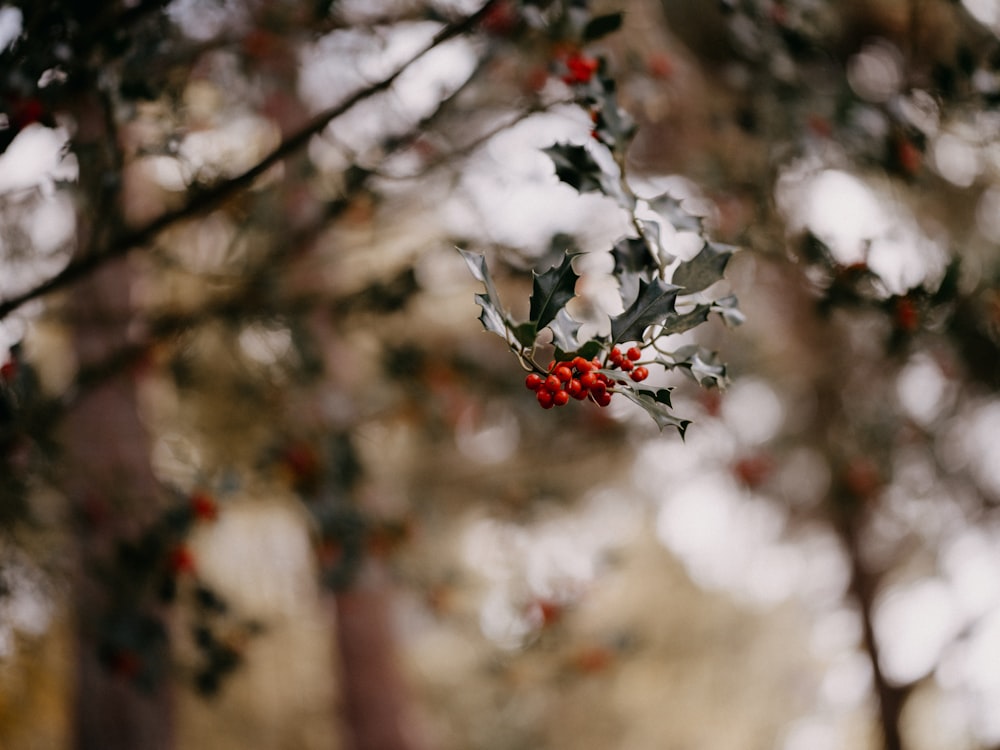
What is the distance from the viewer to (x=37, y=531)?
8.96 feet

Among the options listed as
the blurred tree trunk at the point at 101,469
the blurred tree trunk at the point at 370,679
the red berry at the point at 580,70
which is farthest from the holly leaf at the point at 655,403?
the blurred tree trunk at the point at 370,679

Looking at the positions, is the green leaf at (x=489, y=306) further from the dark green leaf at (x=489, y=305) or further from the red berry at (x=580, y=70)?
the red berry at (x=580, y=70)

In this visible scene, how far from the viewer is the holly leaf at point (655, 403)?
1.09 m

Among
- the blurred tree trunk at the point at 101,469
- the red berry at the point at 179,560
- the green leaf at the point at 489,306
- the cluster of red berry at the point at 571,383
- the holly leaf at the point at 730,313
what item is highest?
the green leaf at the point at 489,306

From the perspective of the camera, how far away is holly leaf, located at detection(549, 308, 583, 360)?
44.7 inches

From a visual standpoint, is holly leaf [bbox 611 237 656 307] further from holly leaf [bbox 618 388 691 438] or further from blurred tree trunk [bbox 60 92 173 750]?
blurred tree trunk [bbox 60 92 173 750]

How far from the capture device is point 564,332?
1.20m

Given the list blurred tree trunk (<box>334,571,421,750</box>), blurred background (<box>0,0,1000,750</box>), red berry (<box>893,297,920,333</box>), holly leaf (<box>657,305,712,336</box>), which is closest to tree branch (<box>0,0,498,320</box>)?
blurred background (<box>0,0,1000,750</box>)

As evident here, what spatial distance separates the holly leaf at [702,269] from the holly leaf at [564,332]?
22 cm

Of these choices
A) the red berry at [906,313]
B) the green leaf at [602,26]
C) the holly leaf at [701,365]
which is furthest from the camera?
the red berry at [906,313]

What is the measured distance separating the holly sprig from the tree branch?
448 millimetres

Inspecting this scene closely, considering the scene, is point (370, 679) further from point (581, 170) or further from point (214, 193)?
point (581, 170)

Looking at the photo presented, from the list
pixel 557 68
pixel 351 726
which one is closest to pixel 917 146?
pixel 557 68

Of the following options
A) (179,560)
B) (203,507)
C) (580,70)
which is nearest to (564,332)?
(580,70)
